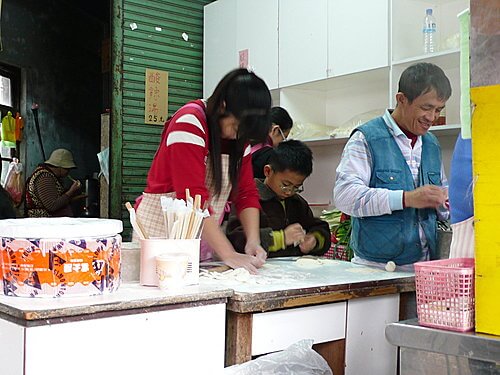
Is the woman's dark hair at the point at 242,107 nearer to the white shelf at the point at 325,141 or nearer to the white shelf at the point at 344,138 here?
the white shelf at the point at 344,138

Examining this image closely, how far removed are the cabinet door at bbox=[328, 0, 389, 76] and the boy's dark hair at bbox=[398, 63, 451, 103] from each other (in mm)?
915

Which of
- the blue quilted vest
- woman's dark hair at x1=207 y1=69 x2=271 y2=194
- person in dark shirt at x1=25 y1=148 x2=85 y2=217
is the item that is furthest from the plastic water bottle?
person in dark shirt at x1=25 y1=148 x2=85 y2=217

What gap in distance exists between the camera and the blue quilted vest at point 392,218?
2275mm

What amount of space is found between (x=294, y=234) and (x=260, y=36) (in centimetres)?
186

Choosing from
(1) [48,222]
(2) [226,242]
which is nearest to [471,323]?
(1) [48,222]

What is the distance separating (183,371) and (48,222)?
55cm

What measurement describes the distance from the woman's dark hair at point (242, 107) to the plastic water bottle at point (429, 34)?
1.42 meters

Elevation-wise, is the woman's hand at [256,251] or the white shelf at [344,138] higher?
the white shelf at [344,138]

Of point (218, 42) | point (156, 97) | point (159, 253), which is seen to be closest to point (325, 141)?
point (218, 42)

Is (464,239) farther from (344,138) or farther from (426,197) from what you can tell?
(344,138)

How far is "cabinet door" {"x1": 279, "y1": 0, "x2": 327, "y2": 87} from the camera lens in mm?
3664

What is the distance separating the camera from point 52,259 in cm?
137

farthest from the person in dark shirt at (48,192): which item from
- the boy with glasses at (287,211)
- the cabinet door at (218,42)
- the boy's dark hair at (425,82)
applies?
the boy's dark hair at (425,82)

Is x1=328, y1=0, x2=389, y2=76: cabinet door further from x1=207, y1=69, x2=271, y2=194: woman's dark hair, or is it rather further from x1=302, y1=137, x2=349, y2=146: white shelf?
x1=207, y1=69, x2=271, y2=194: woman's dark hair
